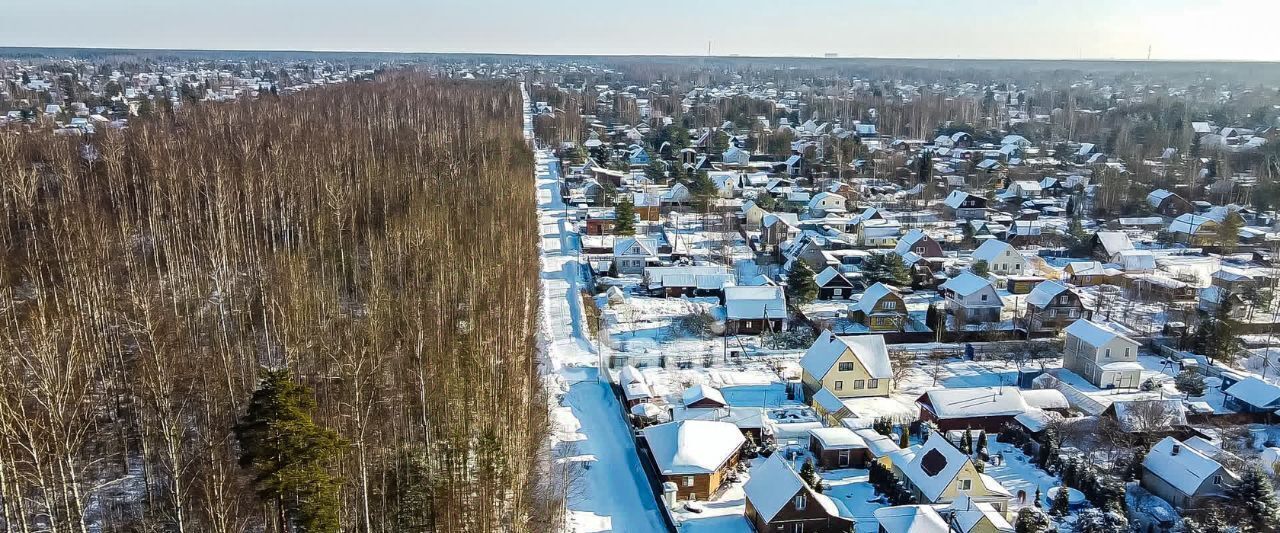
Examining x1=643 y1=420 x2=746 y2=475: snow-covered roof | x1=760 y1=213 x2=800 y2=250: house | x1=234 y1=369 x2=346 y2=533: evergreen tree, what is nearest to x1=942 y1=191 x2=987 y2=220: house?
x1=760 y1=213 x2=800 y2=250: house

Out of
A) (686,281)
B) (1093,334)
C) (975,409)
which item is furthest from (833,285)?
(975,409)

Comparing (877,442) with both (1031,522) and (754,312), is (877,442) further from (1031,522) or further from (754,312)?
(754,312)

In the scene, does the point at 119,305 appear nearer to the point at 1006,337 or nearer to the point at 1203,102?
the point at 1006,337

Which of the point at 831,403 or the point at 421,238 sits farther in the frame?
the point at 421,238

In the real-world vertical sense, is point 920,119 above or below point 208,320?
above

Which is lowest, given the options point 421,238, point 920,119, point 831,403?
point 831,403

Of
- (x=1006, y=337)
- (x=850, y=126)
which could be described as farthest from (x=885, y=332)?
(x=850, y=126)
